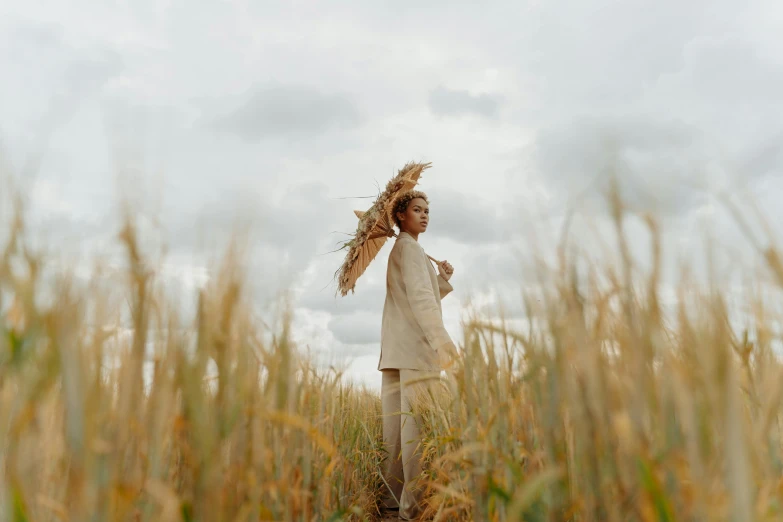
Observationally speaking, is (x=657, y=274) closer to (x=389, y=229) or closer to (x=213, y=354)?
(x=213, y=354)

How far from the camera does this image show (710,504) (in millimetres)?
784

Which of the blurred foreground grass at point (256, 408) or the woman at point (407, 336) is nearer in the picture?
the blurred foreground grass at point (256, 408)

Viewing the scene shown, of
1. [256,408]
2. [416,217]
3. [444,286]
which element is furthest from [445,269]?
[256,408]

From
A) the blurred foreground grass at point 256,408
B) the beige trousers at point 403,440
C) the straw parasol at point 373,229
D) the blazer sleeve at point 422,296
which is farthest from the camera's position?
the straw parasol at point 373,229

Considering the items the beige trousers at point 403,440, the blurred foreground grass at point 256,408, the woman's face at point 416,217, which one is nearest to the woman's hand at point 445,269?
the woman's face at point 416,217

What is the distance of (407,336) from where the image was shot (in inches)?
158

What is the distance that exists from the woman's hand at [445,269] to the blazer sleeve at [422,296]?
652 mm

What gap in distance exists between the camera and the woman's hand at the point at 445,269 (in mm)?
4578

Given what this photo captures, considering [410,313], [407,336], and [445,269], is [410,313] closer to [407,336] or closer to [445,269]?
[407,336]

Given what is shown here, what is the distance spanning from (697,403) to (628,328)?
0.14m

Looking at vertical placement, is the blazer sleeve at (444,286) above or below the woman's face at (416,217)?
below

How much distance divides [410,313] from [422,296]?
1.10 feet

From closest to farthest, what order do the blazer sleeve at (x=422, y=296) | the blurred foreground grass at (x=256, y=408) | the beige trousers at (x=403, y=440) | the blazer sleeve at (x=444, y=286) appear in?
the blurred foreground grass at (x=256, y=408) → the beige trousers at (x=403, y=440) → the blazer sleeve at (x=422, y=296) → the blazer sleeve at (x=444, y=286)

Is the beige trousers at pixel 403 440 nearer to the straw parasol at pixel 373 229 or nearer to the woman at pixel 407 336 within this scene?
the woman at pixel 407 336
